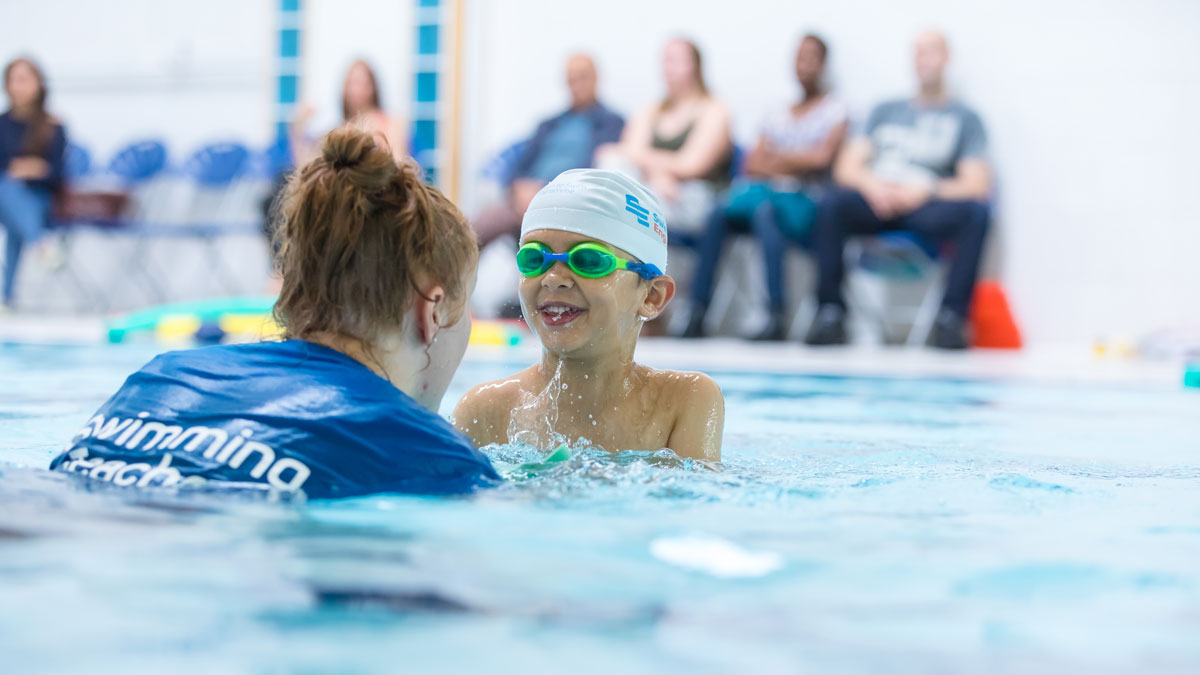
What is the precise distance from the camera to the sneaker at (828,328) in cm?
741

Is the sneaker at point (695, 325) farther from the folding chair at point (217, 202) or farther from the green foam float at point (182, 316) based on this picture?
the folding chair at point (217, 202)

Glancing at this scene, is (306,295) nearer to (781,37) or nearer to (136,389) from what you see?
(136,389)

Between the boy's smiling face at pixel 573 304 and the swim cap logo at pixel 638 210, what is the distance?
0.30 ft

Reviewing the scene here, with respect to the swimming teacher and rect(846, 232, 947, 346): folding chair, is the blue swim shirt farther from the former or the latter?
rect(846, 232, 947, 346): folding chair

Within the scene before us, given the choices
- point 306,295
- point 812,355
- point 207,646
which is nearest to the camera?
point 207,646

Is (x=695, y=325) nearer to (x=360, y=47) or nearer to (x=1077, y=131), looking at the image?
(x=1077, y=131)

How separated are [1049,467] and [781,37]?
679 cm

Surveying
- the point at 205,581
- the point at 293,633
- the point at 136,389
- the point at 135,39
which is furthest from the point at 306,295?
the point at 135,39

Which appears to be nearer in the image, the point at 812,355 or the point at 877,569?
the point at 877,569

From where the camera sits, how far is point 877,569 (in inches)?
58.7

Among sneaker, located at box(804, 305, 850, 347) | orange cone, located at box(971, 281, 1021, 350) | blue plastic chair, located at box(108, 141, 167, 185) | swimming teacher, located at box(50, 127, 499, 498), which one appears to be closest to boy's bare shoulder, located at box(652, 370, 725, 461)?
swimming teacher, located at box(50, 127, 499, 498)

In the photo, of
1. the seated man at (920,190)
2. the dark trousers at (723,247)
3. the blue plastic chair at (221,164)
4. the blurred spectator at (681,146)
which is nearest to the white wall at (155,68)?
the blue plastic chair at (221,164)

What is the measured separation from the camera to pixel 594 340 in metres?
2.50

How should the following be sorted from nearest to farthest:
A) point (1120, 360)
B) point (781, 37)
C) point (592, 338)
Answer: point (592, 338), point (1120, 360), point (781, 37)
